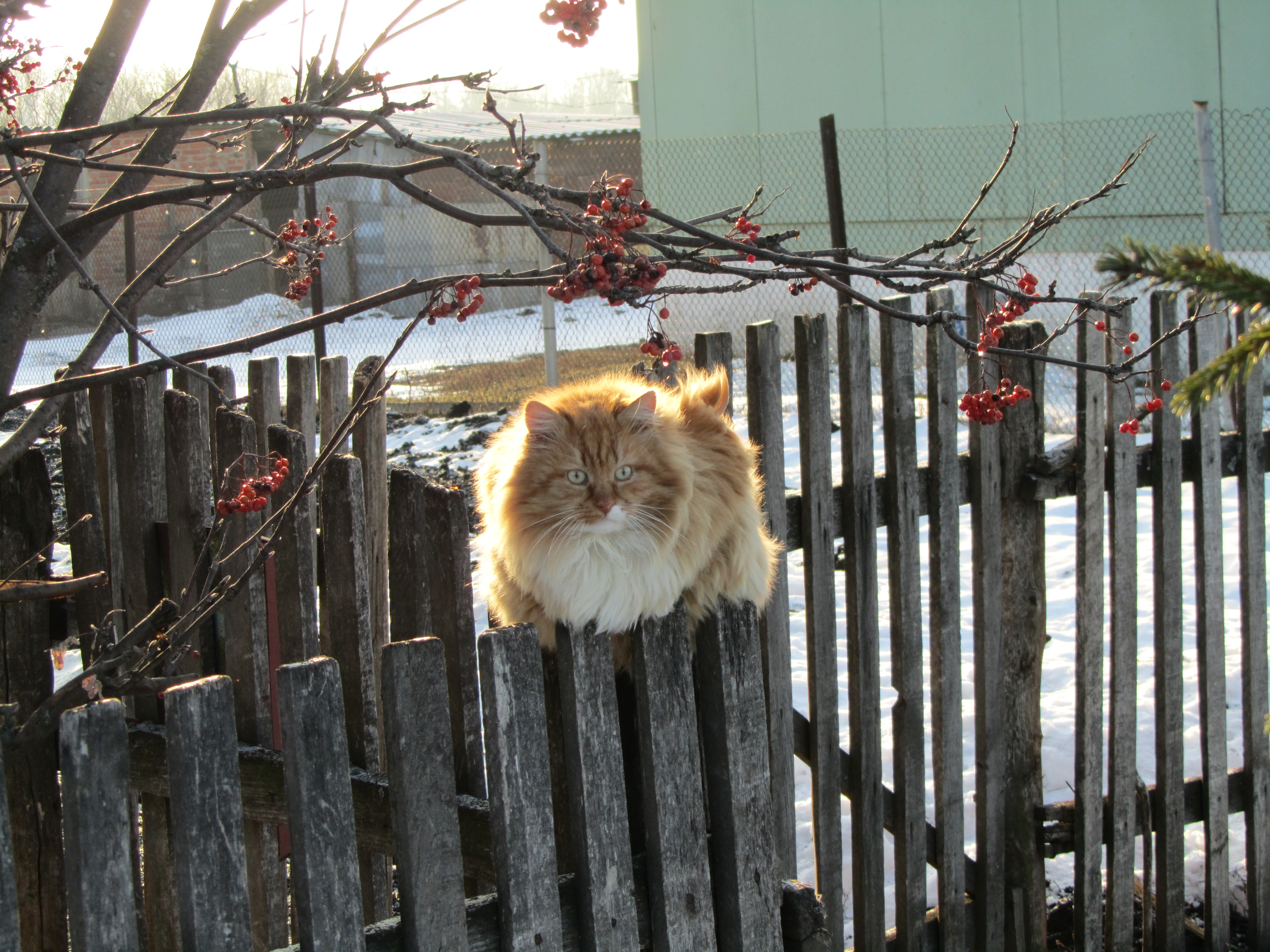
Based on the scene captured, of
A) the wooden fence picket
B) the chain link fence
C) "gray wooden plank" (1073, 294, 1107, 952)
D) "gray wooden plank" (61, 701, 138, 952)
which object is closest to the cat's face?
"gray wooden plank" (61, 701, 138, 952)

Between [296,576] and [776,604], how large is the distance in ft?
3.44

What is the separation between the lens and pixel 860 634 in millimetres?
2564

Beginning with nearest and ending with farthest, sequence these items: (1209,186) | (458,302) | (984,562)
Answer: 1. (458,302)
2. (984,562)
3. (1209,186)

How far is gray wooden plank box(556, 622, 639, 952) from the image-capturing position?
1623 mm

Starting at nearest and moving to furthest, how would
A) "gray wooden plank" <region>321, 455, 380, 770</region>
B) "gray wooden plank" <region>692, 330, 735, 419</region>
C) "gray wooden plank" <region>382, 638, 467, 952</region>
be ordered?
"gray wooden plank" <region>382, 638, 467, 952</region>, "gray wooden plank" <region>321, 455, 380, 770</region>, "gray wooden plank" <region>692, 330, 735, 419</region>

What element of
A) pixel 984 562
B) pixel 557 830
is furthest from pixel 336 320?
pixel 984 562

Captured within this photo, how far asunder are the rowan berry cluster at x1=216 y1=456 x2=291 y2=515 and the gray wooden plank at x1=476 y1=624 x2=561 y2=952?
0.47 m

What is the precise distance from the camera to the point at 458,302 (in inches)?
54.3

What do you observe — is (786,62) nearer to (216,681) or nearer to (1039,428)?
(1039,428)

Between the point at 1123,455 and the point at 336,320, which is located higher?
the point at 336,320

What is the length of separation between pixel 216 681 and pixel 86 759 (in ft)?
0.53

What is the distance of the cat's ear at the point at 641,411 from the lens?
1.89 meters

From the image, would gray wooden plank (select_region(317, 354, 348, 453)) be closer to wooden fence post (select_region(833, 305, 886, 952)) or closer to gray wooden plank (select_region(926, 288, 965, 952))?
wooden fence post (select_region(833, 305, 886, 952))

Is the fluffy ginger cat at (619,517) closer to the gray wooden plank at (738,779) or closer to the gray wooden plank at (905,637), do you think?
the gray wooden plank at (738,779)
